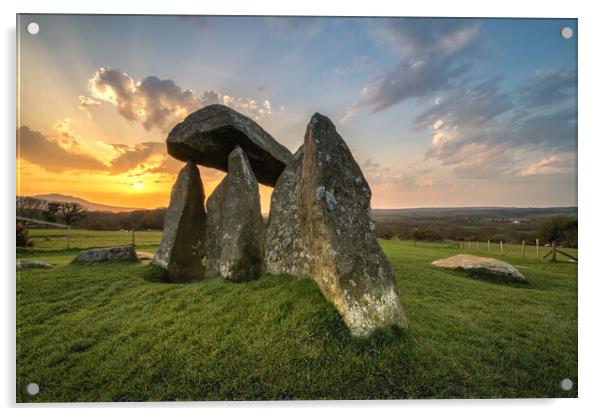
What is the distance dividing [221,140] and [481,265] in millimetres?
8392

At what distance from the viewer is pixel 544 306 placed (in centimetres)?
585

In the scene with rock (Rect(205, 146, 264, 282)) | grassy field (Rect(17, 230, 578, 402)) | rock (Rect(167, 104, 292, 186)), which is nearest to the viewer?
grassy field (Rect(17, 230, 578, 402))

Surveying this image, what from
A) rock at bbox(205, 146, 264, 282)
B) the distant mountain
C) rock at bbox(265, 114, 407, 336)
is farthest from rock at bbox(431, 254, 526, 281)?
the distant mountain

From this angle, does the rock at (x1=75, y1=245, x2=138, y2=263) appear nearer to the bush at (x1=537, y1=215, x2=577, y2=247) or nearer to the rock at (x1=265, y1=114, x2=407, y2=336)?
the rock at (x1=265, y1=114, x2=407, y2=336)

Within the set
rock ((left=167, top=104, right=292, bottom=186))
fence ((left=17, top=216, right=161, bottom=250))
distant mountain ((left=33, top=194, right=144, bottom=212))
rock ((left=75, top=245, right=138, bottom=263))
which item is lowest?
rock ((left=75, top=245, right=138, bottom=263))

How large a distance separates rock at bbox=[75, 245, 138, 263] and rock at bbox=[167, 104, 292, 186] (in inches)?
111

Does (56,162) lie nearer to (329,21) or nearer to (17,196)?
(17,196)

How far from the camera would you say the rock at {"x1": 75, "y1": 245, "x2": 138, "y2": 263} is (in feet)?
24.1

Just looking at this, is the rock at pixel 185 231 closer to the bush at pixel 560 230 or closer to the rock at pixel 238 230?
the rock at pixel 238 230

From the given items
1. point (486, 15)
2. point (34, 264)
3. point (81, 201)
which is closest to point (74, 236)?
point (34, 264)

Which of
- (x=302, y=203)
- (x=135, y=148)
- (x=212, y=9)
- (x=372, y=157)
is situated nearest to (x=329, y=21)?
(x=212, y=9)

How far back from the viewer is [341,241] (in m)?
3.90

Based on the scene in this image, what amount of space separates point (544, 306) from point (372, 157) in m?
4.50

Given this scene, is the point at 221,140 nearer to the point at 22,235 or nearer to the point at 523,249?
the point at 22,235
